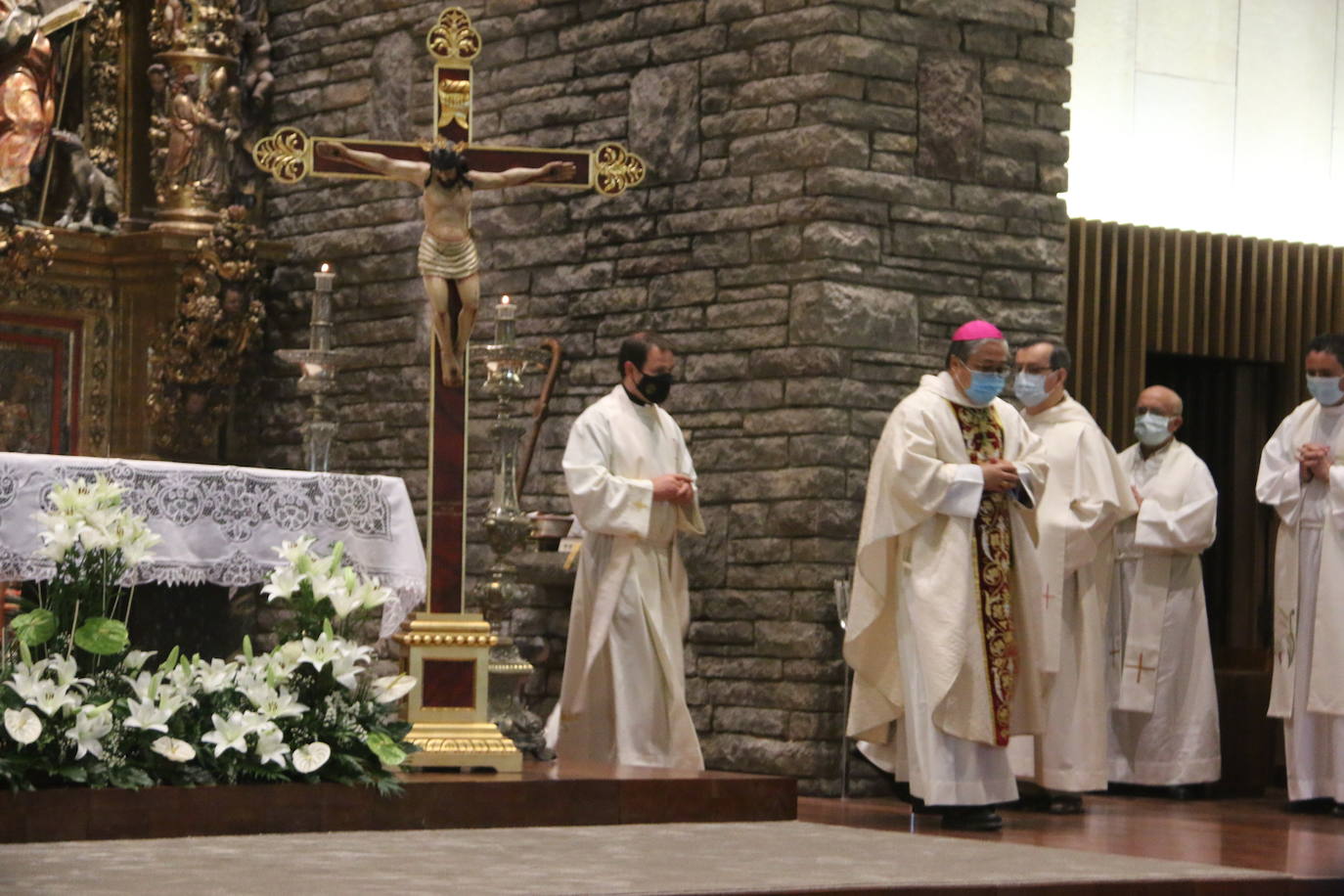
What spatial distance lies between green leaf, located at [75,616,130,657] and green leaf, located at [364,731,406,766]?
2.74 feet

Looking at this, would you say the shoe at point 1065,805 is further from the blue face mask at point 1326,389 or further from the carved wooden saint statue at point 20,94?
the carved wooden saint statue at point 20,94

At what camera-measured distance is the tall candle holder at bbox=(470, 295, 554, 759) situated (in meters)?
8.68

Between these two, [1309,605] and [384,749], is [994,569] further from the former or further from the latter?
[384,749]

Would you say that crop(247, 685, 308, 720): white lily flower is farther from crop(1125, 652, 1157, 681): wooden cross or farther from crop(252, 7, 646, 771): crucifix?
crop(1125, 652, 1157, 681): wooden cross

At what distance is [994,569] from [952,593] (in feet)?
0.96

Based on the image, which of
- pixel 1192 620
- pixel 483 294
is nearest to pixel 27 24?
pixel 483 294

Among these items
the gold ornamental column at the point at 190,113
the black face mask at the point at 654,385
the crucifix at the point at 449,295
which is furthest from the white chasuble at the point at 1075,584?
the gold ornamental column at the point at 190,113

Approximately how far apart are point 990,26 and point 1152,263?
5.76 ft

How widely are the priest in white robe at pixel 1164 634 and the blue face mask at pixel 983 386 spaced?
6.45 feet

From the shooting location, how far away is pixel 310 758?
705 centimetres

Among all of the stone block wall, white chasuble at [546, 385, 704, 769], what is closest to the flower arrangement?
white chasuble at [546, 385, 704, 769]

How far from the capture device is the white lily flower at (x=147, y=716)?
6.79m

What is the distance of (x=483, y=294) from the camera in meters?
11.5

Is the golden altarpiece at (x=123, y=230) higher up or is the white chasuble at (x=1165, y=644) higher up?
the golden altarpiece at (x=123, y=230)
